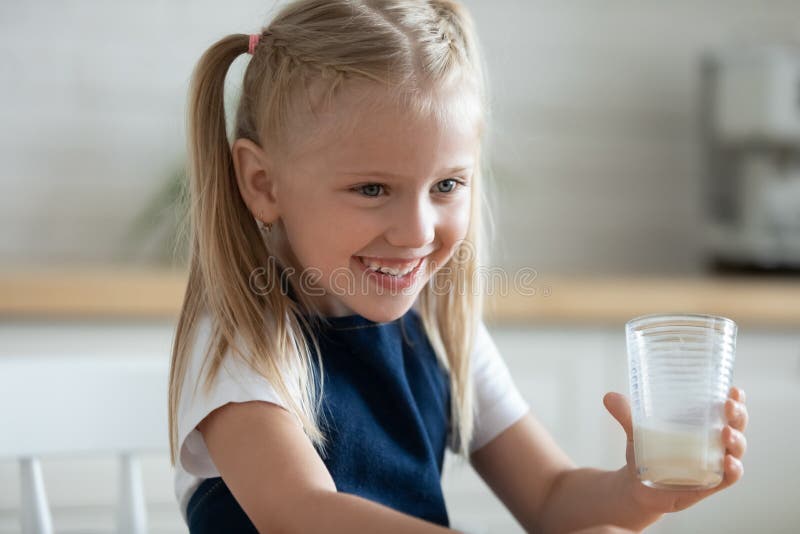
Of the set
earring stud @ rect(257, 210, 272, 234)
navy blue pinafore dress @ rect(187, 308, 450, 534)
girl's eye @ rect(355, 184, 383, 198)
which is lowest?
navy blue pinafore dress @ rect(187, 308, 450, 534)

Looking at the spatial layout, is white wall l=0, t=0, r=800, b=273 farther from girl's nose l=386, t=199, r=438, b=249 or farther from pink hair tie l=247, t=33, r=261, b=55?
girl's nose l=386, t=199, r=438, b=249

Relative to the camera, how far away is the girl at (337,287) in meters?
0.88

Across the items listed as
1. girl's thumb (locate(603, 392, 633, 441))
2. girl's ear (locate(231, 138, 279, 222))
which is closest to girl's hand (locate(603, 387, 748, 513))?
girl's thumb (locate(603, 392, 633, 441))

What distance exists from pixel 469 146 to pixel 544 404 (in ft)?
3.49

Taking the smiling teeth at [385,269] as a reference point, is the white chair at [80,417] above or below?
below

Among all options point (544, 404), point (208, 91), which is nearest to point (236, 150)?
point (208, 91)

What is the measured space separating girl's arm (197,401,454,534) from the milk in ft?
0.51

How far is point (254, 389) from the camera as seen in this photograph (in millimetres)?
883

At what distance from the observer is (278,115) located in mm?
956

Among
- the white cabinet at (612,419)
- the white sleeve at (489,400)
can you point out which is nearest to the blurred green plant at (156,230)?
the white cabinet at (612,419)

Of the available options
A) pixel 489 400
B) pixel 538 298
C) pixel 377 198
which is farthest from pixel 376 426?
pixel 538 298

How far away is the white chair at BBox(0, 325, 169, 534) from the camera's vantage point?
3.66 feet

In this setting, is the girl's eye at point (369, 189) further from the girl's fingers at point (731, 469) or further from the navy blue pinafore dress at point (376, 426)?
the girl's fingers at point (731, 469)

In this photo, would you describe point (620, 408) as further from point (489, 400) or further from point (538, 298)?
point (538, 298)
